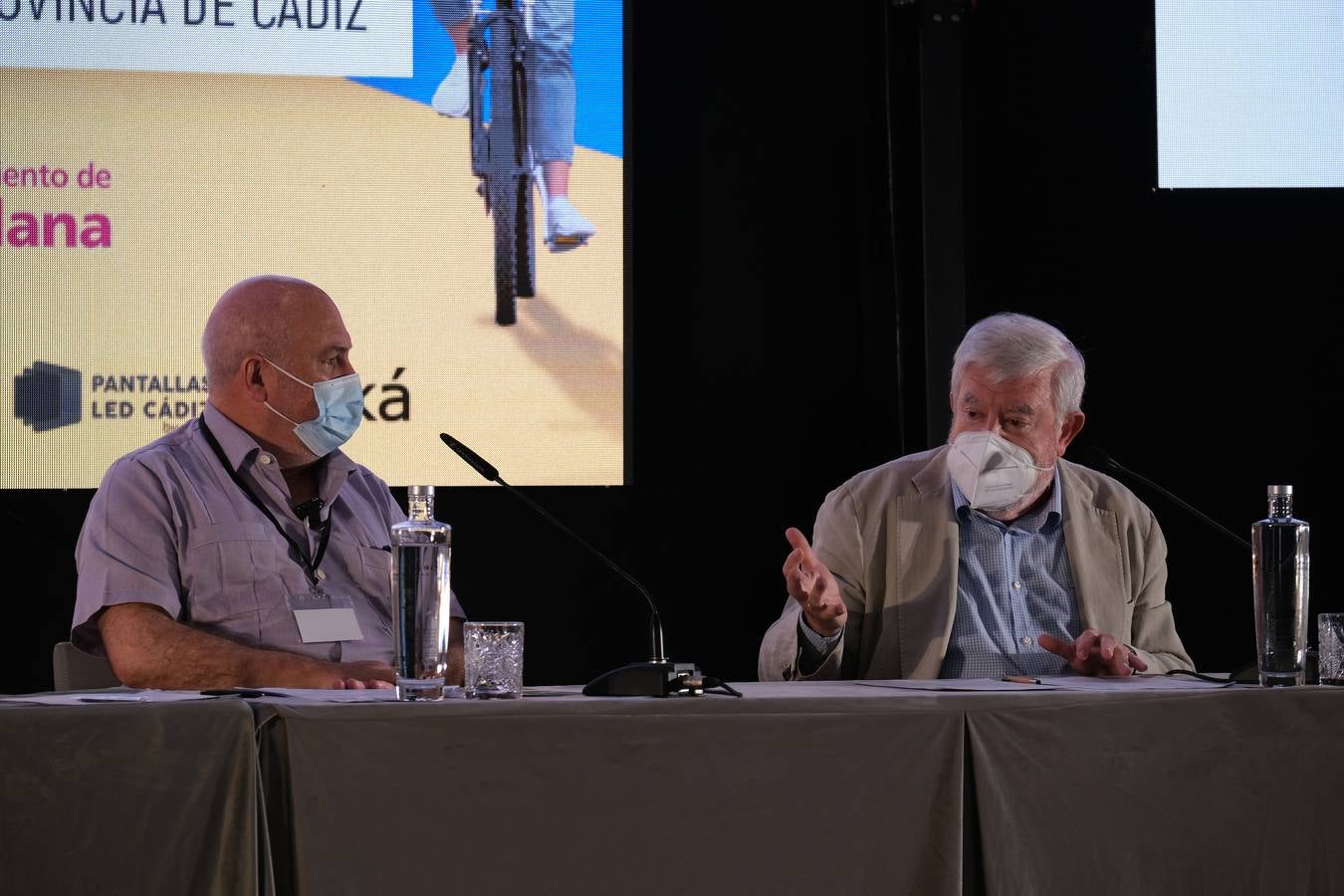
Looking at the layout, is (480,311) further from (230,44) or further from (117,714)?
(117,714)

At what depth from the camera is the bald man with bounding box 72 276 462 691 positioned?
233 cm

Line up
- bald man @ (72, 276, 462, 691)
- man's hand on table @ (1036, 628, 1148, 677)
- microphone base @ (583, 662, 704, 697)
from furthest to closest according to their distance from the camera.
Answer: bald man @ (72, 276, 462, 691)
man's hand on table @ (1036, 628, 1148, 677)
microphone base @ (583, 662, 704, 697)

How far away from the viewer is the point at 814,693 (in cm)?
174

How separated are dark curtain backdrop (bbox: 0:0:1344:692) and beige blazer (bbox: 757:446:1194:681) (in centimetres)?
104

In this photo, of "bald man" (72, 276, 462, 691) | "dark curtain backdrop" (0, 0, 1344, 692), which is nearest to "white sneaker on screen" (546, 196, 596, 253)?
"dark curtain backdrop" (0, 0, 1344, 692)

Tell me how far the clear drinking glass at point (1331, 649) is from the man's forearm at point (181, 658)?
1.39 m

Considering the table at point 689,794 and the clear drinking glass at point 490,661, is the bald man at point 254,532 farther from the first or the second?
the table at point 689,794

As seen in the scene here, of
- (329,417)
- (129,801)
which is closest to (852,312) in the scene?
(329,417)

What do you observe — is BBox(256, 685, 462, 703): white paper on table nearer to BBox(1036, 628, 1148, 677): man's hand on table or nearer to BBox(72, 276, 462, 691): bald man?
BBox(72, 276, 462, 691): bald man

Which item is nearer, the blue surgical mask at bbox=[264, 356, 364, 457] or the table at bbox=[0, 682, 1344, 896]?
the table at bbox=[0, 682, 1344, 896]

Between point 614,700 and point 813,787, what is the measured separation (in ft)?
0.81

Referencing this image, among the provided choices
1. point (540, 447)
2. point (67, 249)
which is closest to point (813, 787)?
point (540, 447)

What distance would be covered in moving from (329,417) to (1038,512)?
1.44 metres

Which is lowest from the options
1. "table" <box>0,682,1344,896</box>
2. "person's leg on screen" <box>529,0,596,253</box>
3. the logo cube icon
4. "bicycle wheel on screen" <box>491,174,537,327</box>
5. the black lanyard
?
"table" <box>0,682,1344,896</box>
